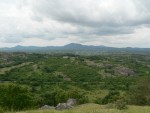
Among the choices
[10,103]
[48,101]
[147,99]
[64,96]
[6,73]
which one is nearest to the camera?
[147,99]

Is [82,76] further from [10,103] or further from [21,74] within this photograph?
[10,103]

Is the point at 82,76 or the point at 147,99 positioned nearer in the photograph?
the point at 147,99

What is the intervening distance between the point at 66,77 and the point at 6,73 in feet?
138

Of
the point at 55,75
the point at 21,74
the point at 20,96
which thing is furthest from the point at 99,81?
the point at 20,96

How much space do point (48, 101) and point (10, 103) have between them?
71.2 ft

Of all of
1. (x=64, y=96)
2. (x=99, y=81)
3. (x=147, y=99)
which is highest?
(x=147, y=99)

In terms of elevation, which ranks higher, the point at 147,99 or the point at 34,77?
the point at 147,99

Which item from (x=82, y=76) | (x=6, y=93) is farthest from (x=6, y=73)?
(x=6, y=93)

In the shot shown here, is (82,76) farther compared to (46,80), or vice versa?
(82,76)

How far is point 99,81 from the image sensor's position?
18162 centimetres

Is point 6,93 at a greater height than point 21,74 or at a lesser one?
greater

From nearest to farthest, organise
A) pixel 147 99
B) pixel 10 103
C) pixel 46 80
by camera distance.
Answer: pixel 147 99
pixel 10 103
pixel 46 80

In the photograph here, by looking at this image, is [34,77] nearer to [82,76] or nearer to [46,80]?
[46,80]

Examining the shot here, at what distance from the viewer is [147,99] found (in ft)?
154
